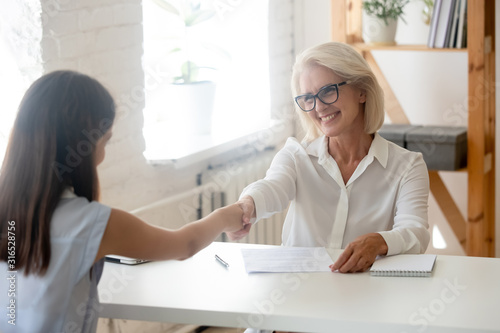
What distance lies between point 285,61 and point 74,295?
2.76 m

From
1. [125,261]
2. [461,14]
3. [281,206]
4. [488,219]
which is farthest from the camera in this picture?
[488,219]

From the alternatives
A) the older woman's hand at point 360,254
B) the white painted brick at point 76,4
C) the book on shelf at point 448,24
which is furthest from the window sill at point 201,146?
the older woman's hand at point 360,254

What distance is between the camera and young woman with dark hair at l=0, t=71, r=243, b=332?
1.51 m

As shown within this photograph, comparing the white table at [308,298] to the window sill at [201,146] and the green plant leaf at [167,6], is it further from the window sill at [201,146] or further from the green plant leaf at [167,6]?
the green plant leaf at [167,6]

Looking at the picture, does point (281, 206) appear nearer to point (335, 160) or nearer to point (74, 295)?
point (335, 160)

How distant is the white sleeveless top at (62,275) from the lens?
1527 mm

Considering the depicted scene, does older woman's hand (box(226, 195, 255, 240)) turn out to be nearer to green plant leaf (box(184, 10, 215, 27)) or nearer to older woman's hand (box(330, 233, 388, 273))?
older woman's hand (box(330, 233, 388, 273))

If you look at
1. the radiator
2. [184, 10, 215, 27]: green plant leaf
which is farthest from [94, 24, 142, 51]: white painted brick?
the radiator

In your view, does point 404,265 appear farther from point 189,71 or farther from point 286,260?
point 189,71

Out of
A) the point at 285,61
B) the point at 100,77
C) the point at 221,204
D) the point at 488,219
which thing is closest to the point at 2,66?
the point at 100,77

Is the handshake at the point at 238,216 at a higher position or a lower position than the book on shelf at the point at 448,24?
lower

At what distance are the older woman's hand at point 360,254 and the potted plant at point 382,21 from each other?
1.83m

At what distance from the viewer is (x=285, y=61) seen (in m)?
4.12

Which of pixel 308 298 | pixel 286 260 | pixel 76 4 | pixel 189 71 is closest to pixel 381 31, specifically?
pixel 189 71
